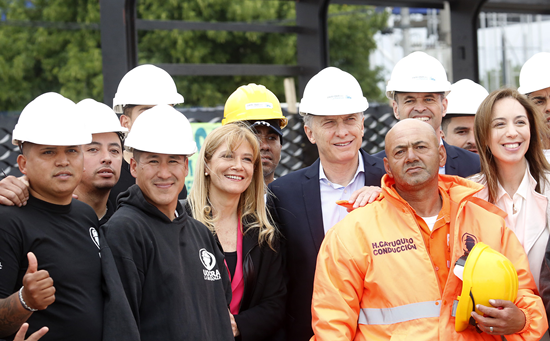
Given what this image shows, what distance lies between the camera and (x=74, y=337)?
2471 millimetres

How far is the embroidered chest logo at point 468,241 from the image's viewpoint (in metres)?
2.95

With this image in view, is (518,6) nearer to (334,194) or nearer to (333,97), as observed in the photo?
(333,97)

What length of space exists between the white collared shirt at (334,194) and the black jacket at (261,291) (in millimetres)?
398

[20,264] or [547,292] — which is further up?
[20,264]

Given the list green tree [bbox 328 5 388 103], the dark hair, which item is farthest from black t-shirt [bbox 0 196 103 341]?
green tree [bbox 328 5 388 103]

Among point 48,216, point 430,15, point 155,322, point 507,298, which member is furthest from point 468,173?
point 430,15

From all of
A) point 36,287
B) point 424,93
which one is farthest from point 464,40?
point 36,287

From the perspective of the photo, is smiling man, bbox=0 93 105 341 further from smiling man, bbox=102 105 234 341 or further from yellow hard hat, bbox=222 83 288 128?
yellow hard hat, bbox=222 83 288 128

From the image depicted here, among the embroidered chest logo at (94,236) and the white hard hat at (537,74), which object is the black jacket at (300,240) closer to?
the embroidered chest logo at (94,236)

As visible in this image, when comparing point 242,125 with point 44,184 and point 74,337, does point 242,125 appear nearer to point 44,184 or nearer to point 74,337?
point 44,184

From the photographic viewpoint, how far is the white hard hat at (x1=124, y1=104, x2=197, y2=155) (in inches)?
112

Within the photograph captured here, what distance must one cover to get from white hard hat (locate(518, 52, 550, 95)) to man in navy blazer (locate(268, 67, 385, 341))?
1389 millimetres

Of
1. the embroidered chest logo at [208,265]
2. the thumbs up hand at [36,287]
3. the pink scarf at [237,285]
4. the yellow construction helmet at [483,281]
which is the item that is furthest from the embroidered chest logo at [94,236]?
the yellow construction helmet at [483,281]

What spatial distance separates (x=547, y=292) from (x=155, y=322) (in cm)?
206
